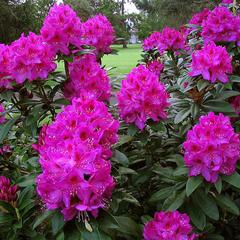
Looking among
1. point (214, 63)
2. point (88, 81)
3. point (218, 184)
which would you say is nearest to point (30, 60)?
point (88, 81)

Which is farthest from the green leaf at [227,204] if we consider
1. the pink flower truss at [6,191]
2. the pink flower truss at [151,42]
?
the pink flower truss at [151,42]

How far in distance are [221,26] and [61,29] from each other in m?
0.94

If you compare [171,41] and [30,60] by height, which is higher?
[30,60]

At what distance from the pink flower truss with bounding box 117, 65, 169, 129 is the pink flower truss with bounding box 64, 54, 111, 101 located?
19 centimetres

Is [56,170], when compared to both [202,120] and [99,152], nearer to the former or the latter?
[99,152]

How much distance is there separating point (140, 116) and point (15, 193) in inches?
22.5

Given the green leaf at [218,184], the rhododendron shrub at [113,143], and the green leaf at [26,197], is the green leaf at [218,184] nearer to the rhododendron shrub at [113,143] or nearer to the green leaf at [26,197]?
the rhododendron shrub at [113,143]

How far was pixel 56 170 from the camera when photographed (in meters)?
1.07

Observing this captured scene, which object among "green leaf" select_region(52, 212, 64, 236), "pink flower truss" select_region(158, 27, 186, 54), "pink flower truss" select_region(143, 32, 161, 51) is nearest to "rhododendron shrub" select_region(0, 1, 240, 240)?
"green leaf" select_region(52, 212, 64, 236)

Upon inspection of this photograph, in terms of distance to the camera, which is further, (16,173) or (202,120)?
(16,173)

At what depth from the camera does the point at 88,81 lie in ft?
5.89

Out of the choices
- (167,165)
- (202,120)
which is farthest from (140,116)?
(167,165)

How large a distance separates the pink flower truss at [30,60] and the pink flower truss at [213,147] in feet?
2.29

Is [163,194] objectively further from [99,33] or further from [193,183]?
[99,33]
